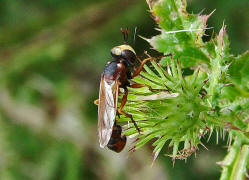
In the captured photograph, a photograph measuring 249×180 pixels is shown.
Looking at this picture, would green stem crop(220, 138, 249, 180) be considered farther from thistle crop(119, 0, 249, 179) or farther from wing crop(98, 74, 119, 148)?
wing crop(98, 74, 119, 148)

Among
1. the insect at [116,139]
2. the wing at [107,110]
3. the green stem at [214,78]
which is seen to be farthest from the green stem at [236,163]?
the wing at [107,110]

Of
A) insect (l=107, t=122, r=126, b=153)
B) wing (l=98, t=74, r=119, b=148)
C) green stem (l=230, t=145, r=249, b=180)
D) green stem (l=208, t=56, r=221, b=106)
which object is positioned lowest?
green stem (l=230, t=145, r=249, b=180)

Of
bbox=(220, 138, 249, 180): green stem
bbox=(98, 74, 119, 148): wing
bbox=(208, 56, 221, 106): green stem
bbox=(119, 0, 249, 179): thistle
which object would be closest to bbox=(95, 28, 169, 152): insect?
bbox=(98, 74, 119, 148): wing

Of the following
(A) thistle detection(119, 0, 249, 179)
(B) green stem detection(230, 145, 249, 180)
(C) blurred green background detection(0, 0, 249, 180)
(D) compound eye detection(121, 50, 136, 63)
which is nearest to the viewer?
(A) thistle detection(119, 0, 249, 179)

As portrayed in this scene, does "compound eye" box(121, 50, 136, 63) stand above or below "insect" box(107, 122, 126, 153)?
above

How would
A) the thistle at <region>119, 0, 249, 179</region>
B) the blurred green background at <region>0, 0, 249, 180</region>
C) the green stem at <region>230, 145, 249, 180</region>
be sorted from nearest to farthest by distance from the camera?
the thistle at <region>119, 0, 249, 179</region> → the green stem at <region>230, 145, 249, 180</region> → the blurred green background at <region>0, 0, 249, 180</region>

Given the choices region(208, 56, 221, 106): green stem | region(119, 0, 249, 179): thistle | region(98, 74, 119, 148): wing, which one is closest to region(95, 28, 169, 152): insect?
region(98, 74, 119, 148): wing

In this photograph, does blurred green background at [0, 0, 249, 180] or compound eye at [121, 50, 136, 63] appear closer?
compound eye at [121, 50, 136, 63]

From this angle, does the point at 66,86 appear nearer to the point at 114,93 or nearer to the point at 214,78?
the point at 114,93
